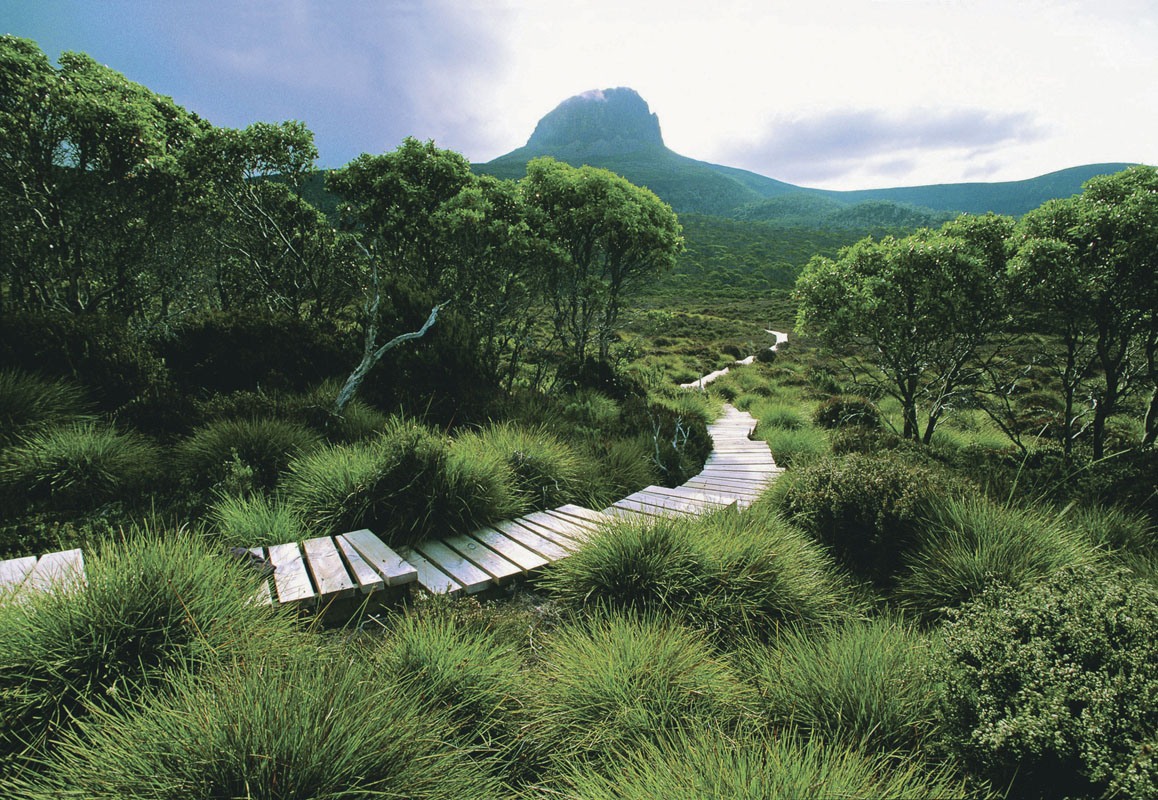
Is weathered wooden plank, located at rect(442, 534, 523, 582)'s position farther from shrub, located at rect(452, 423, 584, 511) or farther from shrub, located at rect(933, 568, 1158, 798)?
shrub, located at rect(933, 568, 1158, 798)

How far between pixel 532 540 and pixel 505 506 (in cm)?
56

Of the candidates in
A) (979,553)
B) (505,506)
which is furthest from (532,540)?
(979,553)

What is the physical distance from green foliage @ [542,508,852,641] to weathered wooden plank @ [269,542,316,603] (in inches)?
60.5

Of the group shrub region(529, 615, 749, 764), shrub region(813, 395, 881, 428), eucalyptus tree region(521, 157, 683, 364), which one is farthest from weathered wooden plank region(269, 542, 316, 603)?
shrub region(813, 395, 881, 428)

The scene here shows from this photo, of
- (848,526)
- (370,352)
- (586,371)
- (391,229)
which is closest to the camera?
(848,526)

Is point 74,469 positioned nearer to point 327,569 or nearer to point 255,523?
point 255,523

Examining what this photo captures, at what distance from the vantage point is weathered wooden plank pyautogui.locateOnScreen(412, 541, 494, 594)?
3.32 metres

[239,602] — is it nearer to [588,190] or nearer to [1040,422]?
[588,190]

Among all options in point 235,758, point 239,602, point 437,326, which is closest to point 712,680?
point 235,758

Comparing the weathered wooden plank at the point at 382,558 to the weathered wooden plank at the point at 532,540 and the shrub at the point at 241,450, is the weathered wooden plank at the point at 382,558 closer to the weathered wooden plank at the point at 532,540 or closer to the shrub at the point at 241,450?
the weathered wooden plank at the point at 532,540

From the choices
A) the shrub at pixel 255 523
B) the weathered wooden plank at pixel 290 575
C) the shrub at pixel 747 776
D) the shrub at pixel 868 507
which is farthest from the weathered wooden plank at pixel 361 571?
the shrub at pixel 868 507

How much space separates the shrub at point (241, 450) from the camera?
176 inches

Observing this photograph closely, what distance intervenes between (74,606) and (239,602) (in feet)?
1.98

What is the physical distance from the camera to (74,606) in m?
2.09
